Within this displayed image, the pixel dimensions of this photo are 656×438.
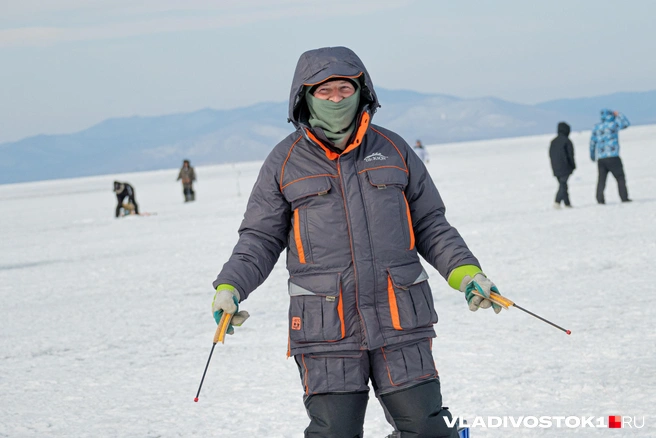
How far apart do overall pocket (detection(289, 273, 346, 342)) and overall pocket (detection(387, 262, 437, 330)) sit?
0.17 m

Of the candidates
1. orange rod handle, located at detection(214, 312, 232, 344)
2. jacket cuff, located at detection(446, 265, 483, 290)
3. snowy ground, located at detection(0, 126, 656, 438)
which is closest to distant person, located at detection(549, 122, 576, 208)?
snowy ground, located at detection(0, 126, 656, 438)

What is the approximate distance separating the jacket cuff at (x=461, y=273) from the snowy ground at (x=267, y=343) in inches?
54.0

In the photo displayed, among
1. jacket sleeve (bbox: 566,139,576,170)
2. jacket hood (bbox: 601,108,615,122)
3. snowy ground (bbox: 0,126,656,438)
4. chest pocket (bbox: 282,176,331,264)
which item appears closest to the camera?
chest pocket (bbox: 282,176,331,264)

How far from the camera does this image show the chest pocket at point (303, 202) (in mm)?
Result: 2787

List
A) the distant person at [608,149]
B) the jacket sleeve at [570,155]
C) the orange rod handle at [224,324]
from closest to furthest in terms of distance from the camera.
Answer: the orange rod handle at [224,324] → the distant person at [608,149] → the jacket sleeve at [570,155]

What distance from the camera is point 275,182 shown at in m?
2.87

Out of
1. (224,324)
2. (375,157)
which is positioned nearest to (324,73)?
(375,157)

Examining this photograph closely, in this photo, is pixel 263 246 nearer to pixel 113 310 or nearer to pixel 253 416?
pixel 253 416

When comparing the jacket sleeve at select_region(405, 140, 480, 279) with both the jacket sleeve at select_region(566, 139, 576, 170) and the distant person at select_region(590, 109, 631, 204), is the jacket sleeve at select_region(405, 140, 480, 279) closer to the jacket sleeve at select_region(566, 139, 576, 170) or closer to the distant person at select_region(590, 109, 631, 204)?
the distant person at select_region(590, 109, 631, 204)

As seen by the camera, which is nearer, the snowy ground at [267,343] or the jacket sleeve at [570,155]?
the snowy ground at [267,343]

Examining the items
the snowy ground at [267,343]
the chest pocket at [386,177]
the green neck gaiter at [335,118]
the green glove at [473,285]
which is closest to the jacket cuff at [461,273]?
the green glove at [473,285]

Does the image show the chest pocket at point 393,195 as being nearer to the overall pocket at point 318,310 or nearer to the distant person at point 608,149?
the overall pocket at point 318,310

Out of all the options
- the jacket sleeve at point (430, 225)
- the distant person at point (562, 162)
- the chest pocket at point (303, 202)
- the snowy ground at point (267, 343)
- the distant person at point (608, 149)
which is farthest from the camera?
the distant person at point (562, 162)

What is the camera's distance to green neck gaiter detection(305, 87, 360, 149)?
9.45 feet
